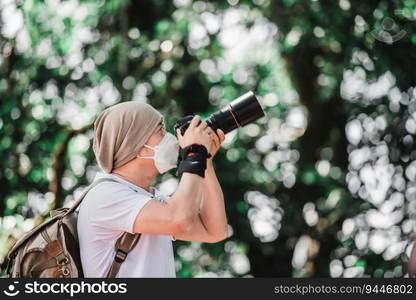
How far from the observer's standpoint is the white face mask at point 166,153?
9.70ft

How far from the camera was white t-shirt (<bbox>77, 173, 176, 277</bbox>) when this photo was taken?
9.16 ft

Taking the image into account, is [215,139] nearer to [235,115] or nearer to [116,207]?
[235,115]

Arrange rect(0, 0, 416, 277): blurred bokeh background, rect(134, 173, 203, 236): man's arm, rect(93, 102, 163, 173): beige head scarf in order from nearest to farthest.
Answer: rect(134, 173, 203, 236): man's arm → rect(93, 102, 163, 173): beige head scarf → rect(0, 0, 416, 277): blurred bokeh background

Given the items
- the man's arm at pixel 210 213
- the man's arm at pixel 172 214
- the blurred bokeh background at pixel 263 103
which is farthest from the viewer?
the blurred bokeh background at pixel 263 103

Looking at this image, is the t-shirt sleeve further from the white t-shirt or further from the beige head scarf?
the beige head scarf

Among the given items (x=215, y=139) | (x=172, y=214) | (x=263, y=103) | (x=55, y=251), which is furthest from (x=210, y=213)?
(x=263, y=103)

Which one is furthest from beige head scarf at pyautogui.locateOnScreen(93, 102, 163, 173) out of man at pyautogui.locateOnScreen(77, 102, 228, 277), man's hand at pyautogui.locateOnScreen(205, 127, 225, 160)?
A: man's hand at pyautogui.locateOnScreen(205, 127, 225, 160)

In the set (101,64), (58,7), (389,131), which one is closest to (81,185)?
(101,64)

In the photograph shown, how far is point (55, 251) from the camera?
9.06ft

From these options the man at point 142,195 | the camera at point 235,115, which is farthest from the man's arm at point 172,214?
the camera at point 235,115

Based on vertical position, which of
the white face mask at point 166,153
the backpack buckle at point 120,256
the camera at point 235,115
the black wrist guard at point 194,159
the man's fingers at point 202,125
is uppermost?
the man's fingers at point 202,125

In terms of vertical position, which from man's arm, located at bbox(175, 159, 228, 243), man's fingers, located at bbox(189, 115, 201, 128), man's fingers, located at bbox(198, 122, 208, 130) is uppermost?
man's fingers, located at bbox(189, 115, 201, 128)

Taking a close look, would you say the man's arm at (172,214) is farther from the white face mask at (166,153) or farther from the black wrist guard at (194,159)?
the white face mask at (166,153)

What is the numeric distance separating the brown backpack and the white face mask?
266 mm
